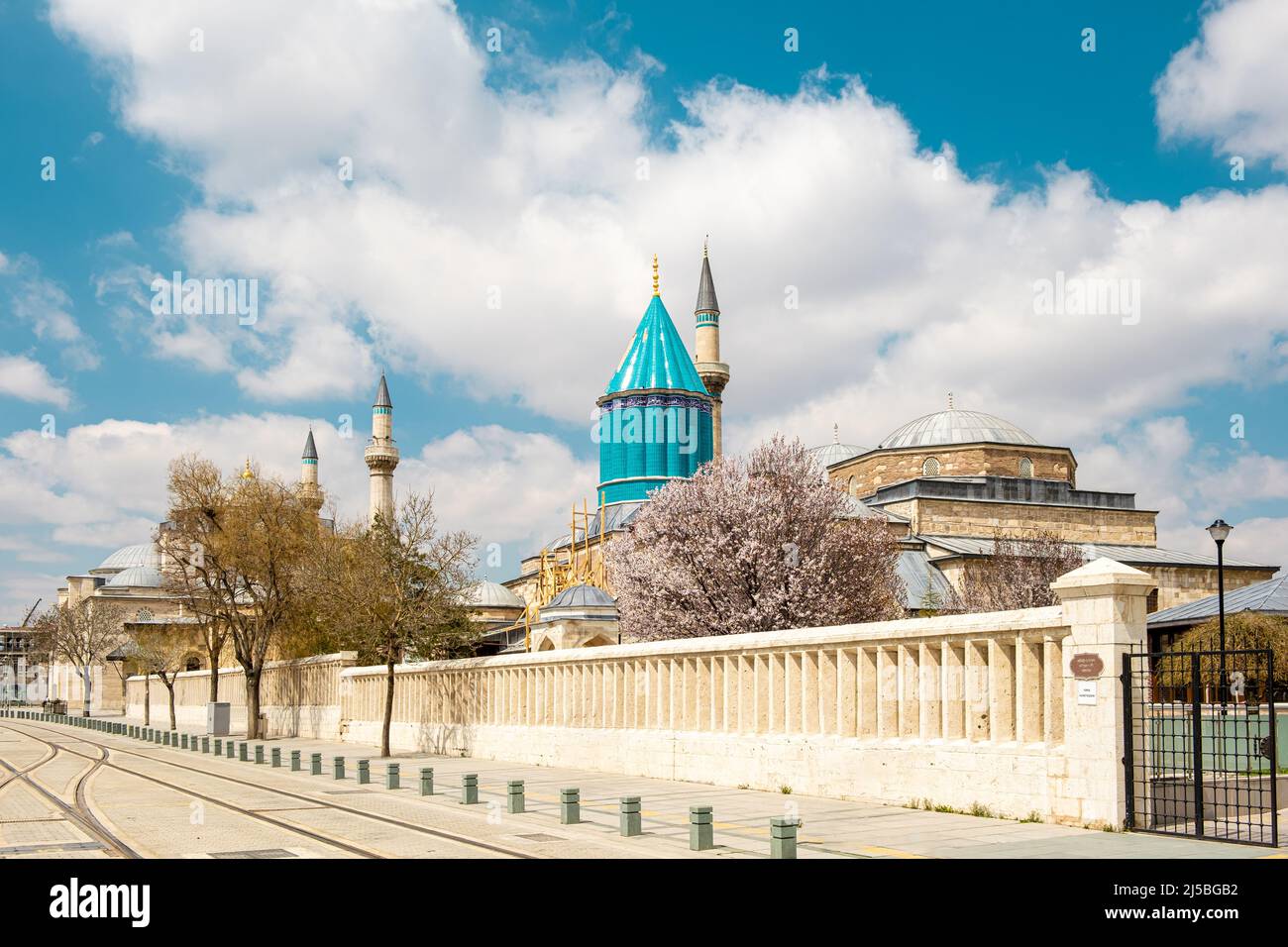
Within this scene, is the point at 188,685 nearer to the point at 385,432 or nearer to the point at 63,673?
the point at 385,432

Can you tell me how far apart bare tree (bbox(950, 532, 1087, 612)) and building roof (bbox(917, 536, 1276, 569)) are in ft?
4.29

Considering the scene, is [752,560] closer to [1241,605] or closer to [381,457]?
[1241,605]

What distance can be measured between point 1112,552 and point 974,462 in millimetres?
9273

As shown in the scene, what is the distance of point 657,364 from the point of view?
6419 cm

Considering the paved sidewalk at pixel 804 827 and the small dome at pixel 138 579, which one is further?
the small dome at pixel 138 579

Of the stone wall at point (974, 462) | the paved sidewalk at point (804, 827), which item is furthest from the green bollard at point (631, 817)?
the stone wall at point (974, 462)

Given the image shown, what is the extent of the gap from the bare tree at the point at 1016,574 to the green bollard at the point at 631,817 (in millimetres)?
36134

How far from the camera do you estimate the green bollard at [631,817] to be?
13891 millimetres

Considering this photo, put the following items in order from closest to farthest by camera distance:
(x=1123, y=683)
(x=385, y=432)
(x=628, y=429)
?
(x=1123, y=683) → (x=628, y=429) → (x=385, y=432)

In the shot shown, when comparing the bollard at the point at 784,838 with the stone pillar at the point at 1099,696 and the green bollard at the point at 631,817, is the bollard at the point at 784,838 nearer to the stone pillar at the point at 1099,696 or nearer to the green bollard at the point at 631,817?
the green bollard at the point at 631,817

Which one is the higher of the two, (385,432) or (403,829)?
(385,432)

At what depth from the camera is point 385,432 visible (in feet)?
256

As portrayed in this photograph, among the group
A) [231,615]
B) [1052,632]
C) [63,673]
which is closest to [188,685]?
[231,615]
